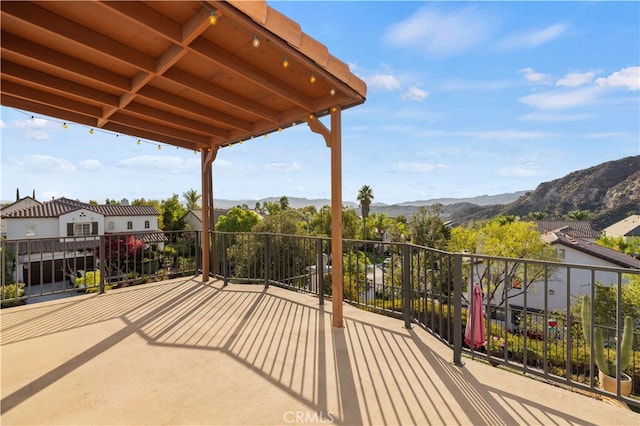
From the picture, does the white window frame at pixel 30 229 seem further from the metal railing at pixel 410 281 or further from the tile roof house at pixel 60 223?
the metal railing at pixel 410 281

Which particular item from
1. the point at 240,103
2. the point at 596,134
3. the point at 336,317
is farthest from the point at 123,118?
the point at 596,134

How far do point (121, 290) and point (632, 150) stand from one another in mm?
76394

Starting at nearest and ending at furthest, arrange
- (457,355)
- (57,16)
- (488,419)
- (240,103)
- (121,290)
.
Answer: (488,419)
(57,16)
(457,355)
(240,103)
(121,290)

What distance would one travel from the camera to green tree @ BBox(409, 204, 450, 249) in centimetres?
2475

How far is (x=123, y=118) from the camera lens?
12.6 ft

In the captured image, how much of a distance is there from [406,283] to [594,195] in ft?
223

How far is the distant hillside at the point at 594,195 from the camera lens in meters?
44.7

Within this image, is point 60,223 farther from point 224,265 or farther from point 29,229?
point 224,265

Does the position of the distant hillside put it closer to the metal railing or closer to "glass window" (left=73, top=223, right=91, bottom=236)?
the metal railing

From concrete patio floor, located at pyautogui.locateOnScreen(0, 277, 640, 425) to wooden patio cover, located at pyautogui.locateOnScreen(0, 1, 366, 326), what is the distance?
761 mm

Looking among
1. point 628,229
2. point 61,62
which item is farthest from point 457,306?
point 628,229

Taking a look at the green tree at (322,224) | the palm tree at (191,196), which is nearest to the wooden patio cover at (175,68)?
the green tree at (322,224)

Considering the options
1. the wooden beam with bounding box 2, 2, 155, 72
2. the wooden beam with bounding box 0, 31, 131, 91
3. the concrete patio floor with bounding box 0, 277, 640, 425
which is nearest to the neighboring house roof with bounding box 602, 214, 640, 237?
the concrete patio floor with bounding box 0, 277, 640, 425

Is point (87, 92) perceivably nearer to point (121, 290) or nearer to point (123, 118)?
point (123, 118)
